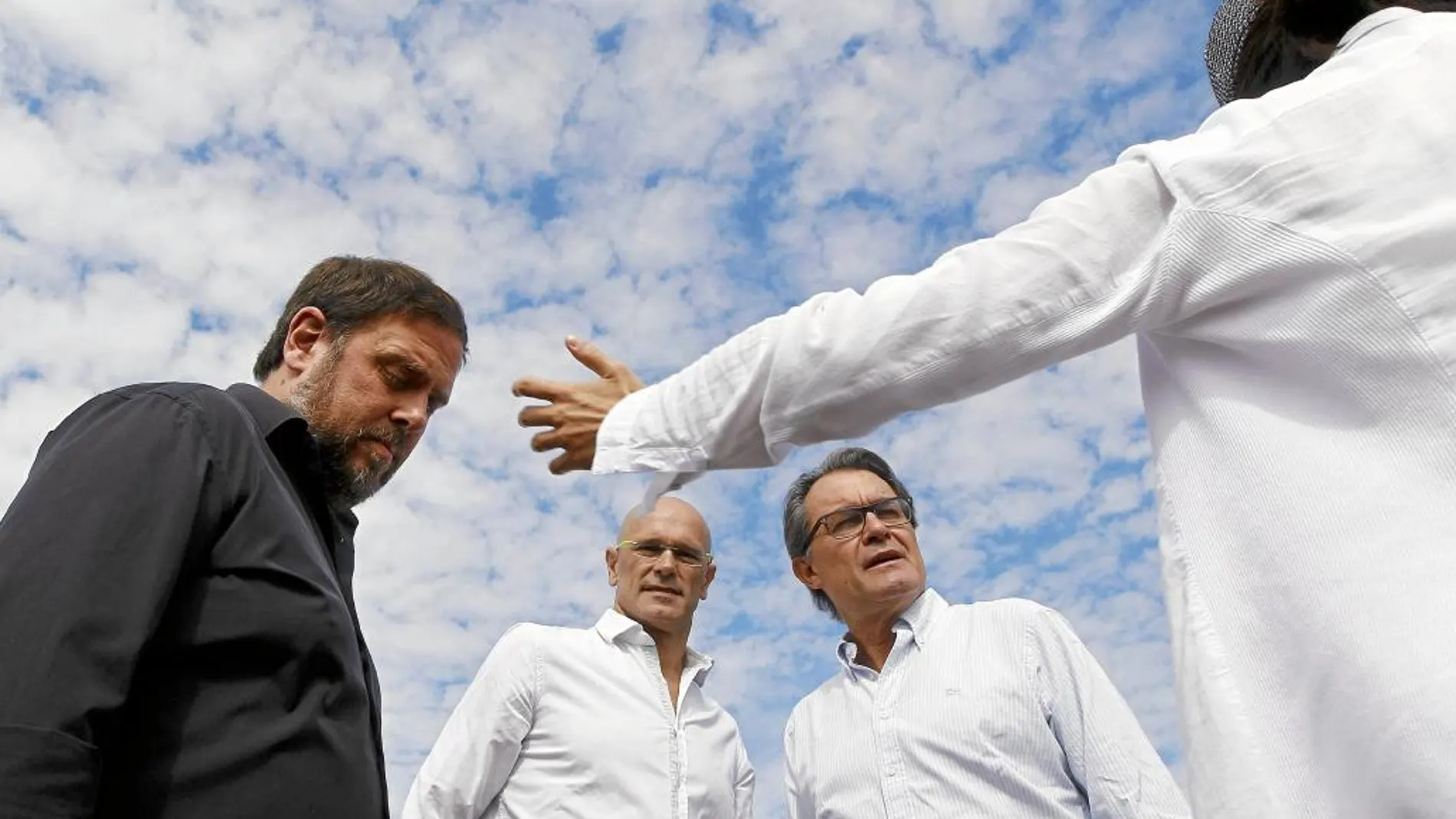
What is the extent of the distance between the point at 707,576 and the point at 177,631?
350 cm

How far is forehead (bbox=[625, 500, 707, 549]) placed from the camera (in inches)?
207

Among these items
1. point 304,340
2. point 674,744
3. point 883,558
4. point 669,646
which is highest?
point 304,340

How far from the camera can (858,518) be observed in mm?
4711

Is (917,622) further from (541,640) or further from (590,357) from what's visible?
(590,357)

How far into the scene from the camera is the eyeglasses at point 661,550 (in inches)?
205

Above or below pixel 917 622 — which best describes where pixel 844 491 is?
above

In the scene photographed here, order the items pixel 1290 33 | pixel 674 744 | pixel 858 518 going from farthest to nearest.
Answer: pixel 858 518, pixel 674 744, pixel 1290 33

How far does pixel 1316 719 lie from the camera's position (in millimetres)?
1355

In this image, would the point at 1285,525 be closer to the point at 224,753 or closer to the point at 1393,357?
the point at 1393,357

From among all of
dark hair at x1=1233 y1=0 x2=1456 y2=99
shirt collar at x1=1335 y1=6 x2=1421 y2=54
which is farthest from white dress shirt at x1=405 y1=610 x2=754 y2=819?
shirt collar at x1=1335 y1=6 x2=1421 y2=54

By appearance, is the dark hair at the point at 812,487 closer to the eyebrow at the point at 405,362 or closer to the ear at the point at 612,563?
the ear at the point at 612,563

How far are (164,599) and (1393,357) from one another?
1883 millimetres

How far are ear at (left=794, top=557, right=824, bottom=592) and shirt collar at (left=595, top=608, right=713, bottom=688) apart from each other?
21.6 inches

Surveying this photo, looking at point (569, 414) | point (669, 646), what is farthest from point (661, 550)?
point (569, 414)
